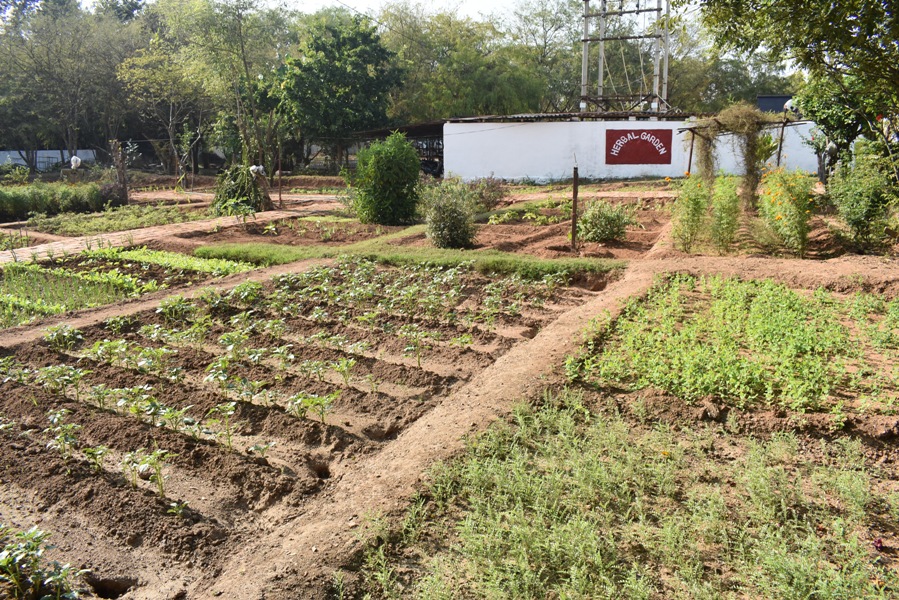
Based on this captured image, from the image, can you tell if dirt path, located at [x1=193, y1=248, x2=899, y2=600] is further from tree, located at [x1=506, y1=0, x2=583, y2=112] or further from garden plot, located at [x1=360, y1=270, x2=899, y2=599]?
tree, located at [x1=506, y1=0, x2=583, y2=112]

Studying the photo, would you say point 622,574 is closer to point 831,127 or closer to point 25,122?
point 831,127

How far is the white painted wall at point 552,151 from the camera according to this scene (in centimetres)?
2444

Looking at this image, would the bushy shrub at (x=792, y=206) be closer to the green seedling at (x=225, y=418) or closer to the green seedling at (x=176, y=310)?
the green seedling at (x=176, y=310)

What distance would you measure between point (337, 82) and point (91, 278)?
2311 cm

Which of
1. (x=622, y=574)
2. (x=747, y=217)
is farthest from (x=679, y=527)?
(x=747, y=217)

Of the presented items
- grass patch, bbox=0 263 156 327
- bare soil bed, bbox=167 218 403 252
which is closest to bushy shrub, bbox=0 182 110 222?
bare soil bed, bbox=167 218 403 252

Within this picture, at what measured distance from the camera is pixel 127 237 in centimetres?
1417

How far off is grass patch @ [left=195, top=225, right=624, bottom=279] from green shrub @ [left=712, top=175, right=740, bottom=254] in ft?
6.50

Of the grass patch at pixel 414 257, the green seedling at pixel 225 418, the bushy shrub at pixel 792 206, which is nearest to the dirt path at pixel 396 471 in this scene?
the green seedling at pixel 225 418

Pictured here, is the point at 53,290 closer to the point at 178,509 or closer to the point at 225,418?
the point at 225,418

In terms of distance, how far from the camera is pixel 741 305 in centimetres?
735

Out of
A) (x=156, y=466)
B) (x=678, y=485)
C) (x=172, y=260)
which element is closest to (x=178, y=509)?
(x=156, y=466)

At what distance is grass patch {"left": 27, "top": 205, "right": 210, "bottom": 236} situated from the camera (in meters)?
16.2

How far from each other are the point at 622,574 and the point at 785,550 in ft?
2.53
